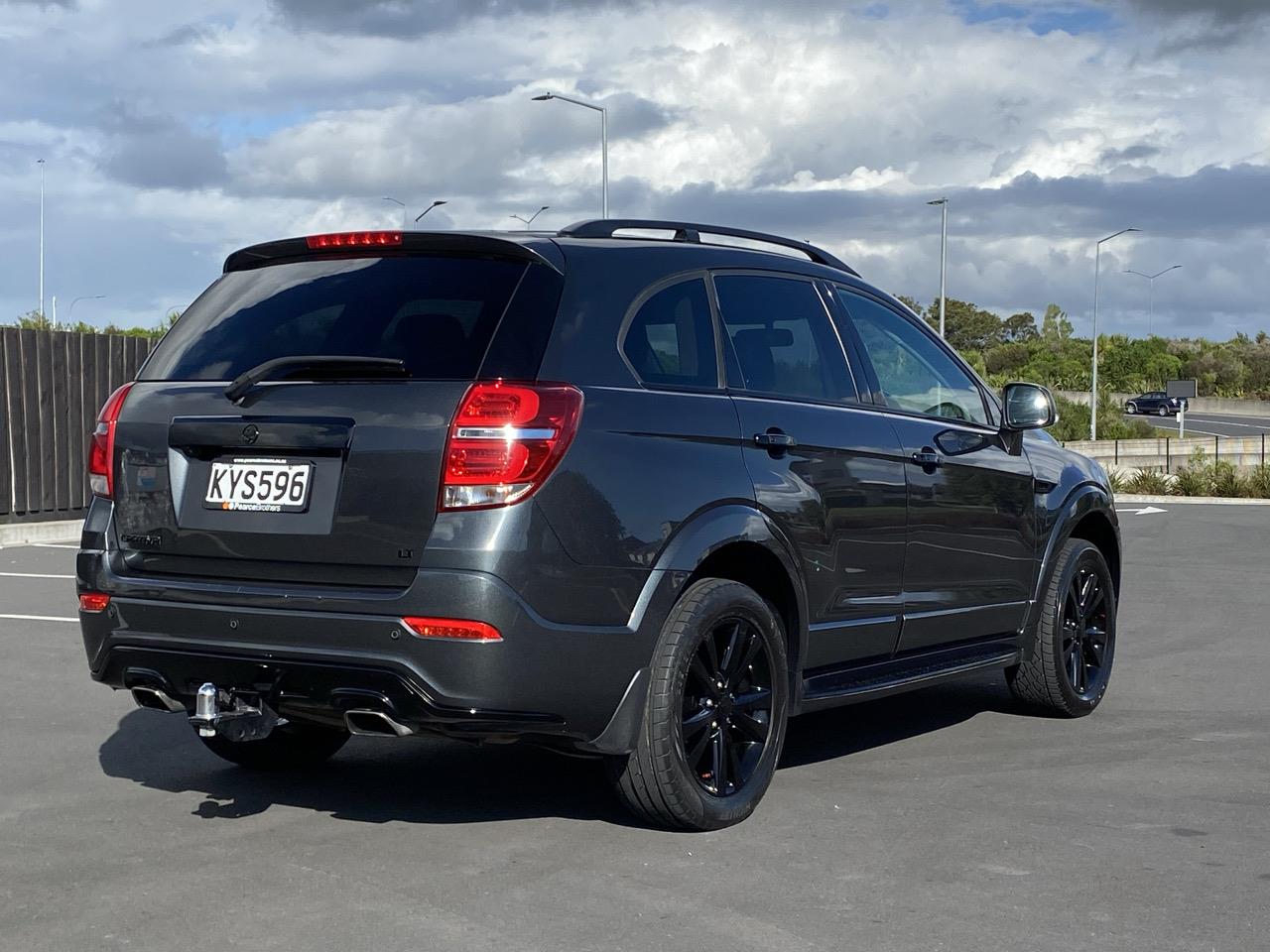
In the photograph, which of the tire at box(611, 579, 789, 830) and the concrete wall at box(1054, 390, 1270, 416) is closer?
the tire at box(611, 579, 789, 830)

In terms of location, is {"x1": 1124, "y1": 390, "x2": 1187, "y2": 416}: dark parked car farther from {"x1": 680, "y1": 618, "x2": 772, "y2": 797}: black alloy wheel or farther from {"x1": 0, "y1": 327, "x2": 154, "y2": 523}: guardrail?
{"x1": 680, "y1": 618, "x2": 772, "y2": 797}: black alloy wheel

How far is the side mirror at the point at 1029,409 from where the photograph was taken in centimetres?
718

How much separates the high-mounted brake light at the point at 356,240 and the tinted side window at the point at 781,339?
1.17m

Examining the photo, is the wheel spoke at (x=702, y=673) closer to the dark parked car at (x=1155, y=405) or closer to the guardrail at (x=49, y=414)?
the guardrail at (x=49, y=414)

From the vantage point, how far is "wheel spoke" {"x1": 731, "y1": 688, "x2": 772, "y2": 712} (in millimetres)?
5531

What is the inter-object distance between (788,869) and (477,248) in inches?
82.9

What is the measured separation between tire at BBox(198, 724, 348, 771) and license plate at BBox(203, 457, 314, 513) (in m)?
1.42

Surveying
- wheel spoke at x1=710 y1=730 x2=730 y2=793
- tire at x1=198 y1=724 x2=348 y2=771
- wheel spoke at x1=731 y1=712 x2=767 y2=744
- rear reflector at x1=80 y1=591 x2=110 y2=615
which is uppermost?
rear reflector at x1=80 y1=591 x2=110 y2=615

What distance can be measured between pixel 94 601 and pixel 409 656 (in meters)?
1.23

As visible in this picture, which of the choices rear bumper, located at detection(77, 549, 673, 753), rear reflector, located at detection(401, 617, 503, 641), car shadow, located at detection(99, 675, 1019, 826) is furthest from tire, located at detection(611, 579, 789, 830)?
rear reflector, located at detection(401, 617, 503, 641)

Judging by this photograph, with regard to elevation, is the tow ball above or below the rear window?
below

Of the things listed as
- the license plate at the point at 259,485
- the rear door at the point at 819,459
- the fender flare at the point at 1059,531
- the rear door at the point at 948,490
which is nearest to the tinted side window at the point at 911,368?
the rear door at the point at 948,490

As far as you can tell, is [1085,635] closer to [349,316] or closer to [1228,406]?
[349,316]

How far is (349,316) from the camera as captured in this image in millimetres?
5246
